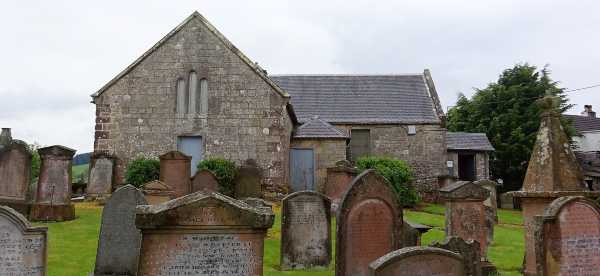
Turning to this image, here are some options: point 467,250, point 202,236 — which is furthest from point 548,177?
point 202,236

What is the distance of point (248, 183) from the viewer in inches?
719

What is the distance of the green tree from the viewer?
98.5 ft

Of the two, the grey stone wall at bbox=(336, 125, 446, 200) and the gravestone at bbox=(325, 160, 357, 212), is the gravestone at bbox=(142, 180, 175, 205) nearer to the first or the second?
the gravestone at bbox=(325, 160, 357, 212)

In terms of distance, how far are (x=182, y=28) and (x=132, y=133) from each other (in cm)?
500

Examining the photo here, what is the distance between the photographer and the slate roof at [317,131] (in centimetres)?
2259

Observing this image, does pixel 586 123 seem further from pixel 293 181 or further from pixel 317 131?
pixel 293 181

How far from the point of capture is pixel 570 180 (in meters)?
7.11

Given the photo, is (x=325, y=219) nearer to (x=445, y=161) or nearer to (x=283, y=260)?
(x=283, y=260)

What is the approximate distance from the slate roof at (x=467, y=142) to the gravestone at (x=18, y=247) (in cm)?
2366

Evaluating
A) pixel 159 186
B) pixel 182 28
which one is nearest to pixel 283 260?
pixel 159 186

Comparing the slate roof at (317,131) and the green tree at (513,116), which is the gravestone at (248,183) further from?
the green tree at (513,116)

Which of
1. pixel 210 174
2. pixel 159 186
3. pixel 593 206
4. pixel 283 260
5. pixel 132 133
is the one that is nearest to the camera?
pixel 593 206

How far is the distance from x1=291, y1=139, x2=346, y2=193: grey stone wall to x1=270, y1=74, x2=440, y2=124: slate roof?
12.4ft

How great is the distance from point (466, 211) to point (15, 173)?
1151 centimetres
